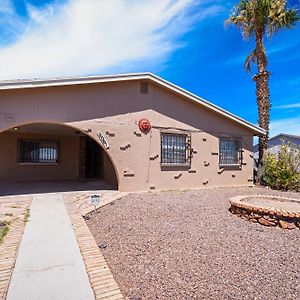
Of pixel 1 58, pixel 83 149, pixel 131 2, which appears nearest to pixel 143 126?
pixel 131 2

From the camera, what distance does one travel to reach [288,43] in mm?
15477

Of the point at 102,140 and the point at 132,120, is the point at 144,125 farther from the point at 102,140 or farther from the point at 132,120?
the point at 102,140

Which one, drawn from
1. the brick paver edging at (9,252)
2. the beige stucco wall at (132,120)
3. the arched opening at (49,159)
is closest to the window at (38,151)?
the arched opening at (49,159)

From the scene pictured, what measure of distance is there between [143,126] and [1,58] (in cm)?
806

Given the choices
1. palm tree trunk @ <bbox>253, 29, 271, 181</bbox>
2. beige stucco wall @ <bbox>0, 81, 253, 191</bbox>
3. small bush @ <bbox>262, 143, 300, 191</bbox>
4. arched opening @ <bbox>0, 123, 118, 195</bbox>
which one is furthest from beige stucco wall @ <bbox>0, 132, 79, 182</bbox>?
small bush @ <bbox>262, 143, 300, 191</bbox>

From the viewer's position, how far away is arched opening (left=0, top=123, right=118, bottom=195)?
1355 cm

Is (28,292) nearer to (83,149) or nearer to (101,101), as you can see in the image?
(101,101)

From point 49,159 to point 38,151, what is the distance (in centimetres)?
72

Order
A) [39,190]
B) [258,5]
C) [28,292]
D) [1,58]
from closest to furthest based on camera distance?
[28,292]
[39,190]
[1,58]
[258,5]

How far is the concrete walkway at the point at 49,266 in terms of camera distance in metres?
3.29

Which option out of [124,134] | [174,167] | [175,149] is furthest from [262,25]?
[124,134]

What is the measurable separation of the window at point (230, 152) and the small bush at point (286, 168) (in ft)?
5.63

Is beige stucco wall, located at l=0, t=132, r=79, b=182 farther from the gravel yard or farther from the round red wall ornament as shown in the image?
the gravel yard

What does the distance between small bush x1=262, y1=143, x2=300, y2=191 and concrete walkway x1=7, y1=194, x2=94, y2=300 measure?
11.7 meters
